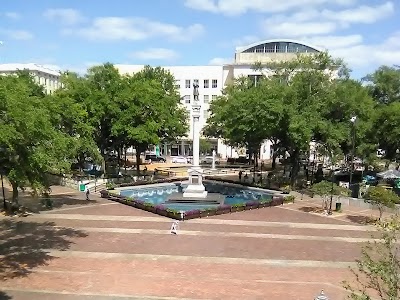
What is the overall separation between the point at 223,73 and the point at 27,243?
63577 millimetres

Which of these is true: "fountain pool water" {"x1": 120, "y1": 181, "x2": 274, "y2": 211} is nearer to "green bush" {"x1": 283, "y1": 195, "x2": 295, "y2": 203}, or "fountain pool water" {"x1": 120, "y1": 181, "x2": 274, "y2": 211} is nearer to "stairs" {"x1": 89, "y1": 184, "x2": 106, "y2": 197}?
"stairs" {"x1": 89, "y1": 184, "x2": 106, "y2": 197}

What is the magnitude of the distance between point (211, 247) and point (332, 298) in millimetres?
7475

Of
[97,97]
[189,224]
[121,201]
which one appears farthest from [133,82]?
[189,224]

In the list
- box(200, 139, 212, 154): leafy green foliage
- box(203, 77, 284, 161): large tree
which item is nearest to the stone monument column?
box(203, 77, 284, 161): large tree

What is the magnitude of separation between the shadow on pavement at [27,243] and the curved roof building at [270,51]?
194ft

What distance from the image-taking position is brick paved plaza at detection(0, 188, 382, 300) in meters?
16.2

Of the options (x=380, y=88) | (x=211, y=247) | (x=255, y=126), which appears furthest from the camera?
(x=380, y=88)

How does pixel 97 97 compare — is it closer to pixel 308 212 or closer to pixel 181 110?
pixel 181 110

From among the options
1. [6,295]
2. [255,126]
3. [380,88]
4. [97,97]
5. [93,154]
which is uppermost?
[380,88]

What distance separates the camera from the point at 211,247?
21.7 meters

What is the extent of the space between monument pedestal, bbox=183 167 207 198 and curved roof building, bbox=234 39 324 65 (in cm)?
4536

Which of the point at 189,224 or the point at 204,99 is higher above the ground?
the point at 204,99

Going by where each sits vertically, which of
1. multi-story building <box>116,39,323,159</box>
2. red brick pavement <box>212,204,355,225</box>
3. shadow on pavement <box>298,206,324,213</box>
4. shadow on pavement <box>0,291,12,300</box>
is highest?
multi-story building <box>116,39,323,159</box>

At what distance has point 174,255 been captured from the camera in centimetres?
2033
